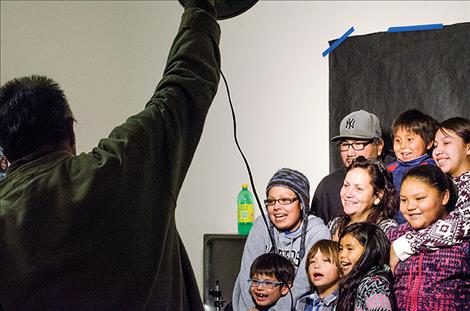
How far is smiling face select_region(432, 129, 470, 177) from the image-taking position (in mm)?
2914

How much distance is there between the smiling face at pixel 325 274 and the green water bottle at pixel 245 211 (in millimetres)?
1262

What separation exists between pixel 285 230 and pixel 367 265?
23.2 inches

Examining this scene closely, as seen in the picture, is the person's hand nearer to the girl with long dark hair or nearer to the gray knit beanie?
the girl with long dark hair

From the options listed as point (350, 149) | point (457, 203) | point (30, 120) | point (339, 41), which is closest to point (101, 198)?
point (30, 120)

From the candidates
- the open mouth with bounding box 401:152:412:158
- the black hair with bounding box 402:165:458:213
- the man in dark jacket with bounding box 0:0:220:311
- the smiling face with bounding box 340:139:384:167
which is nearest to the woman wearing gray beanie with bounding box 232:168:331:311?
the smiling face with bounding box 340:139:384:167

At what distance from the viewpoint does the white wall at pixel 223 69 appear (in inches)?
159

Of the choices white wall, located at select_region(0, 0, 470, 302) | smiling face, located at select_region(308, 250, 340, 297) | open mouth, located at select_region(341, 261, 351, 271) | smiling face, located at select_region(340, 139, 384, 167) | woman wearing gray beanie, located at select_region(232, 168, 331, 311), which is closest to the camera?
open mouth, located at select_region(341, 261, 351, 271)

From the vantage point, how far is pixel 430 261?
8.55ft

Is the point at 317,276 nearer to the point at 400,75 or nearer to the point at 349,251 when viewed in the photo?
the point at 349,251

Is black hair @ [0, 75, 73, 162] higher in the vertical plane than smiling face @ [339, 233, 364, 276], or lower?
higher

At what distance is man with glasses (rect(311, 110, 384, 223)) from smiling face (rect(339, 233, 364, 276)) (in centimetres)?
46

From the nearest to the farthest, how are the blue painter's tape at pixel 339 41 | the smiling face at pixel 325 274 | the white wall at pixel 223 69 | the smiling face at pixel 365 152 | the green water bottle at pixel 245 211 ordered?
1. the smiling face at pixel 325 274
2. the smiling face at pixel 365 152
3. the blue painter's tape at pixel 339 41
4. the white wall at pixel 223 69
5. the green water bottle at pixel 245 211

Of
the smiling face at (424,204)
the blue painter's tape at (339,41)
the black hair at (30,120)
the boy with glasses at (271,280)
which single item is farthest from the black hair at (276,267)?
the black hair at (30,120)

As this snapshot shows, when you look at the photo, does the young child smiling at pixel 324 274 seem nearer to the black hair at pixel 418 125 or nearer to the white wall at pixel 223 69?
the black hair at pixel 418 125
